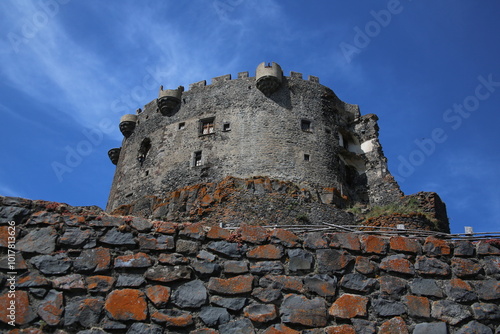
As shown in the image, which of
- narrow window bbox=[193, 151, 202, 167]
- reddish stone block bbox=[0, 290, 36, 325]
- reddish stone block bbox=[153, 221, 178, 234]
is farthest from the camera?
narrow window bbox=[193, 151, 202, 167]

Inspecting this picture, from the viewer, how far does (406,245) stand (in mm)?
5953

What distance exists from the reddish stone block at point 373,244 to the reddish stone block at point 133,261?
2.46 meters

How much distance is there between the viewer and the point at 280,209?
2028 cm

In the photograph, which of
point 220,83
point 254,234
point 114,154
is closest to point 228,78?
point 220,83

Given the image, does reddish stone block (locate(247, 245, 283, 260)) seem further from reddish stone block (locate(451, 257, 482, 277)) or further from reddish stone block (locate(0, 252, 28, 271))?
reddish stone block (locate(0, 252, 28, 271))

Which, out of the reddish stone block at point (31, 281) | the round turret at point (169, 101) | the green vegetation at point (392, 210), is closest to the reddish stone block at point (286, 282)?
the reddish stone block at point (31, 281)

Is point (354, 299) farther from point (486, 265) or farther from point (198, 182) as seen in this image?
point (198, 182)

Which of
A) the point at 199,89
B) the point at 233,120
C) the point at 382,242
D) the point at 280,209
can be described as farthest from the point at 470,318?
the point at 199,89

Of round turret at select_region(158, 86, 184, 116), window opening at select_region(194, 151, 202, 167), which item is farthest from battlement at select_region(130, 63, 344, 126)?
window opening at select_region(194, 151, 202, 167)

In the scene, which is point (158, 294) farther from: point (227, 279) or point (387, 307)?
point (387, 307)

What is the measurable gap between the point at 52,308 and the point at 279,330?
2.32 metres

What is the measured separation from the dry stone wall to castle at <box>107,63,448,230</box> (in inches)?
611

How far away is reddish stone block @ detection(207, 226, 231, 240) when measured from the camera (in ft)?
19.4

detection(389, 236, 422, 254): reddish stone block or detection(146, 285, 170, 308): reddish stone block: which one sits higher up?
detection(389, 236, 422, 254): reddish stone block
